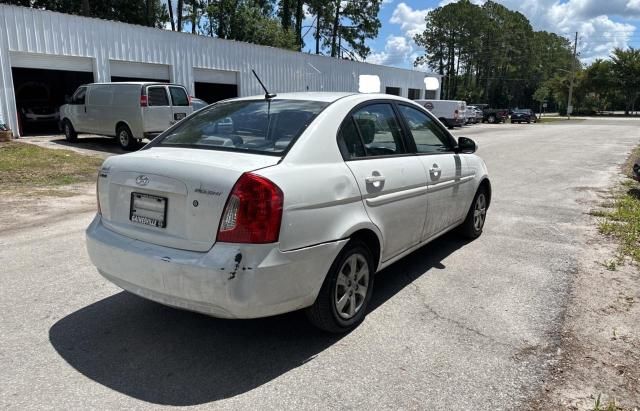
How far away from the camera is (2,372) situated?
301 centimetres

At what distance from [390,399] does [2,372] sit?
2313mm

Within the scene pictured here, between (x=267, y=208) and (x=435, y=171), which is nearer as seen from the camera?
(x=267, y=208)

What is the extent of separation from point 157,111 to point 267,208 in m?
13.0

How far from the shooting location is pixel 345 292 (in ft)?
11.7

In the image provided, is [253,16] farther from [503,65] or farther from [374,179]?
[503,65]

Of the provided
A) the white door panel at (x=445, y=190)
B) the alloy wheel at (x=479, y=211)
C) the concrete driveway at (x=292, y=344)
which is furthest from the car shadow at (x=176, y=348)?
the alloy wheel at (x=479, y=211)

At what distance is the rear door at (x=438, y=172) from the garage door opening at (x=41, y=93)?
1914 centimetres

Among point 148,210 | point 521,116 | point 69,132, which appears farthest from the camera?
point 521,116

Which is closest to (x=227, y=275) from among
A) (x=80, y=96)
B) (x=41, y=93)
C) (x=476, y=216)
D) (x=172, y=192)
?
(x=172, y=192)

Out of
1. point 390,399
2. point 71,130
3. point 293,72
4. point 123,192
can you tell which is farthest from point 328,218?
point 293,72

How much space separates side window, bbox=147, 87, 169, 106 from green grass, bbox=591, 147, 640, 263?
11.9 m

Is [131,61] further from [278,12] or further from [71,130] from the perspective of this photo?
[278,12]

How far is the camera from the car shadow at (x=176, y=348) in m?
2.92

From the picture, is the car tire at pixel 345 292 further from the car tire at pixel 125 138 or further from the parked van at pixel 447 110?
the parked van at pixel 447 110
